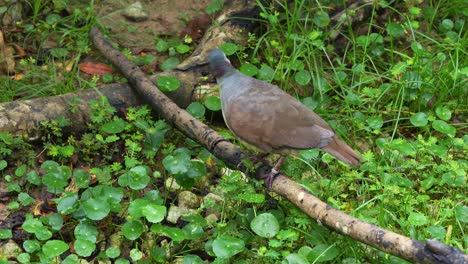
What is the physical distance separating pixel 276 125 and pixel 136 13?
2307 millimetres

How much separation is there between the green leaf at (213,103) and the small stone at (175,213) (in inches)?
32.7

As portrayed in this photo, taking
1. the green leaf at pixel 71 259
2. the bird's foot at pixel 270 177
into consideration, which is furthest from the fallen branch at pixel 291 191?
the green leaf at pixel 71 259

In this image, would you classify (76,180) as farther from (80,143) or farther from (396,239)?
(396,239)

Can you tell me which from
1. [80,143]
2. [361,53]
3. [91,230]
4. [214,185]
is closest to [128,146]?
[80,143]

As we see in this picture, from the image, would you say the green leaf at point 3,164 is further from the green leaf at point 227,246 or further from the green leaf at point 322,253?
the green leaf at point 322,253

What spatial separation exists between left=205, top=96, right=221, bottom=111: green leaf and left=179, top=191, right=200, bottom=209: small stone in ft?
2.23

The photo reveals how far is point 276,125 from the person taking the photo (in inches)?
149

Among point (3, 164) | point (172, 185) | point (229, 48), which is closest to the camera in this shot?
point (3, 164)

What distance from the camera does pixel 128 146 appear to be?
4.57 m

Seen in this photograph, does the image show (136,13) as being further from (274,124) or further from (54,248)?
(54,248)

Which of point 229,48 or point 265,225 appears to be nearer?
point 265,225

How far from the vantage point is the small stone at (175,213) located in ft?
13.5

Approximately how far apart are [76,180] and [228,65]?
1.08 metres

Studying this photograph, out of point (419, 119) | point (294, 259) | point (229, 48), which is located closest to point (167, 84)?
point (229, 48)
